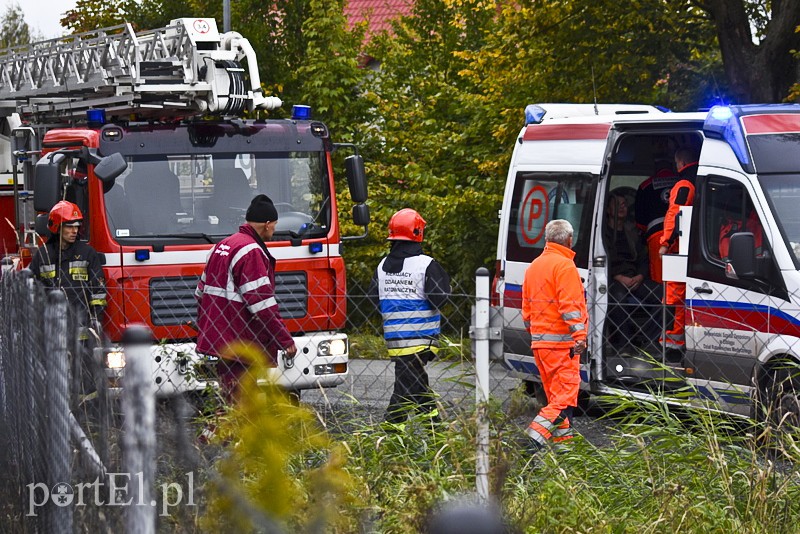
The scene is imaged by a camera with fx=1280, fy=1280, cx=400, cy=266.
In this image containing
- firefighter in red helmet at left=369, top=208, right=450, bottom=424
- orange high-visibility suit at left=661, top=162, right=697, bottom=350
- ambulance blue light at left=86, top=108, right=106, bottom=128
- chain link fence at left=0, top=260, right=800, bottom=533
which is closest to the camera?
chain link fence at left=0, top=260, right=800, bottom=533

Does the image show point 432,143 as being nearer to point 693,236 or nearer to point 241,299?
→ point 693,236

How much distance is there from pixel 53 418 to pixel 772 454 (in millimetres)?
3127

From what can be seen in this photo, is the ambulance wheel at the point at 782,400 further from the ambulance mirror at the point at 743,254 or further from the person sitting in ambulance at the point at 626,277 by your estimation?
the person sitting in ambulance at the point at 626,277

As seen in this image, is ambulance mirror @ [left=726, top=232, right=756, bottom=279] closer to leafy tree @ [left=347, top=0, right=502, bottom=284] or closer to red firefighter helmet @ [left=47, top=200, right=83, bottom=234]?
red firefighter helmet @ [left=47, top=200, right=83, bottom=234]

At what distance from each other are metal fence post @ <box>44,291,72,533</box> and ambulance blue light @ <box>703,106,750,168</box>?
5.64m

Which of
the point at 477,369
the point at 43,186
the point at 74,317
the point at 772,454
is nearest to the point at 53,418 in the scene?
the point at 74,317

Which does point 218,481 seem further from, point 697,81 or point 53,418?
point 697,81

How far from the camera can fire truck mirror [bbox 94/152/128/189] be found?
9.41 metres

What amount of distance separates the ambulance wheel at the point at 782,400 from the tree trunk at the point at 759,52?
7687 mm

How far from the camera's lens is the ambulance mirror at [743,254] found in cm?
830

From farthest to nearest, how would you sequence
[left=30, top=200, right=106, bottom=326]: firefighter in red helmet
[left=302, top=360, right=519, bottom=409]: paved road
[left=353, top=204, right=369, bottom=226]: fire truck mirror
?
[left=353, top=204, right=369, bottom=226]: fire truck mirror < [left=30, top=200, right=106, bottom=326]: firefighter in red helmet < [left=302, top=360, right=519, bottom=409]: paved road

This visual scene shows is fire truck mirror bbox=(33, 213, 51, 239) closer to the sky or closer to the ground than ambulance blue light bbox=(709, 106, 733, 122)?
closer to the ground

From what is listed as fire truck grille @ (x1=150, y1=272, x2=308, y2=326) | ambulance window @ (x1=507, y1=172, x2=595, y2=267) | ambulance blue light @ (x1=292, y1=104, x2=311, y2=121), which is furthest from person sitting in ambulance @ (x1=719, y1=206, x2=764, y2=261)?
ambulance blue light @ (x1=292, y1=104, x2=311, y2=121)

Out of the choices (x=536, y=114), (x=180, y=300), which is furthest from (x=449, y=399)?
(x=536, y=114)
